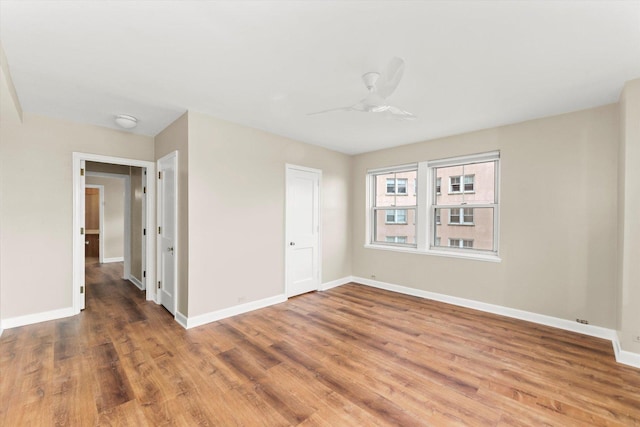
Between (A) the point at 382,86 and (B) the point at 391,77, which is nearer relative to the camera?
(B) the point at 391,77

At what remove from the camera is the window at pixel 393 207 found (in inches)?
188

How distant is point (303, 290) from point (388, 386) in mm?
2569

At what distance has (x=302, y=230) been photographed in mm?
4566

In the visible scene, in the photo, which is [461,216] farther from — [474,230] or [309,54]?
[309,54]

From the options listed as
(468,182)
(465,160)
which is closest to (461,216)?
(468,182)

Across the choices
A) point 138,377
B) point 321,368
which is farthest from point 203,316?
point 321,368

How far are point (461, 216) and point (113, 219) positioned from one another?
28.9 feet

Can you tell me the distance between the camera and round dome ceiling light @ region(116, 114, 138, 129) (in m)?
3.31

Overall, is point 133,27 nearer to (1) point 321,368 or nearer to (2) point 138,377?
(2) point 138,377

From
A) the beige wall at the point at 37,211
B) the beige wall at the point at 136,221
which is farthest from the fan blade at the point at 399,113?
the beige wall at the point at 136,221

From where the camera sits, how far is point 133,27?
175 cm

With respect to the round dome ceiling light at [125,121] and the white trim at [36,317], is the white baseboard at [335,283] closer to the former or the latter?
the white trim at [36,317]

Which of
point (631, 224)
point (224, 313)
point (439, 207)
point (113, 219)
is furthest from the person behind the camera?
point (113, 219)

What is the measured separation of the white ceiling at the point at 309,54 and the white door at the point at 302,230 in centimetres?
147
